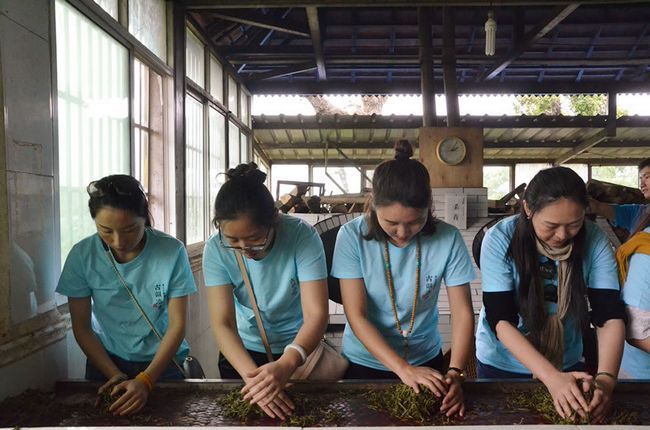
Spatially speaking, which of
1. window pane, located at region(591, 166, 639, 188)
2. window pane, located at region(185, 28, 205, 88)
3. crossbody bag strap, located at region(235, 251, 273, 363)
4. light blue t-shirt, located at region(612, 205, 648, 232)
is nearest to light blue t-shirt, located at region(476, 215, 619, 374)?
crossbody bag strap, located at region(235, 251, 273, 363)

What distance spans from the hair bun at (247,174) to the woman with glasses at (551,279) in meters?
0.85

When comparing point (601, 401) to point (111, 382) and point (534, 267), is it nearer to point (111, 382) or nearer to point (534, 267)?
point (534, 267)

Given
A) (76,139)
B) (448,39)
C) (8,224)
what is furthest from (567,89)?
(8,224)

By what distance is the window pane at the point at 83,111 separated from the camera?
2414 millimetres

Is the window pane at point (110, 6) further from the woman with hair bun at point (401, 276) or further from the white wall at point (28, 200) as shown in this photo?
the woman with hair bun at point (401, 276)

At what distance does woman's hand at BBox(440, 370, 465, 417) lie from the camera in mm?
1609

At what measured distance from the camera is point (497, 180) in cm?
1106

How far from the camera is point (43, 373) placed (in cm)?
192

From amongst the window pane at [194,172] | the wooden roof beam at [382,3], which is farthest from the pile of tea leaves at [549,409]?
the window pane at [194,172]

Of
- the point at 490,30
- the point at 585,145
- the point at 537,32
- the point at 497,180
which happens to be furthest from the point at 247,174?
the point at 497,180

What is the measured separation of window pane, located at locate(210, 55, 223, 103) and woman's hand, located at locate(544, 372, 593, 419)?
5039 mm

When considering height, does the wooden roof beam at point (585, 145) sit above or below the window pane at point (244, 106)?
below

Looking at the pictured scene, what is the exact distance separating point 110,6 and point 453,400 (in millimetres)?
2832

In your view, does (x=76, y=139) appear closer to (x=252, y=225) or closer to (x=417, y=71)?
(x=252, y=225)
